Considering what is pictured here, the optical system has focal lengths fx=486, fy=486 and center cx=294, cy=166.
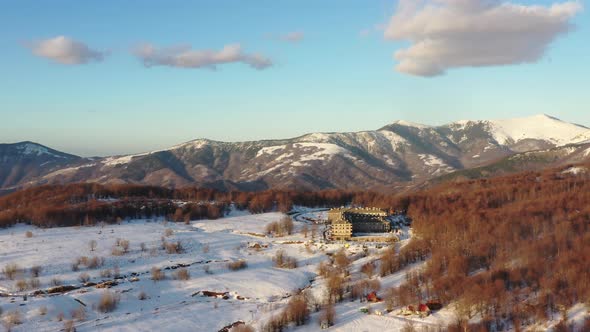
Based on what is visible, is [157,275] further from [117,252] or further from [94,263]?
[117,252]

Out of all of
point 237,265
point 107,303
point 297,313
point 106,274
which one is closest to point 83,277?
point 106,274

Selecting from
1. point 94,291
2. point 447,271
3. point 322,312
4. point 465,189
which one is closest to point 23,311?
point 94,291

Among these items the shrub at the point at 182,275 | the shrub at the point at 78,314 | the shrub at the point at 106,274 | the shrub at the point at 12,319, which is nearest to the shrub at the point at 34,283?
the shrub at the point at 106,274

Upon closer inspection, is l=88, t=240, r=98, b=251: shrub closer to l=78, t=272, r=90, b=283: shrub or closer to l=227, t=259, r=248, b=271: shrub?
l=78, t=272, r=90, b=283: shrub

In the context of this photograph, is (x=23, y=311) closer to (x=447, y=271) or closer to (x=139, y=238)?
(x=139, y=238)

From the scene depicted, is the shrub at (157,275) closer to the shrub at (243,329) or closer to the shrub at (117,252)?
the shrub at (117,252)

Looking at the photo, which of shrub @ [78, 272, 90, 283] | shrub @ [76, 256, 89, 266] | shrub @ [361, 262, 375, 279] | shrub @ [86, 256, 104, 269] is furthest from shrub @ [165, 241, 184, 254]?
shrub @ [361, 262, 375, 279]
